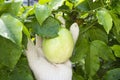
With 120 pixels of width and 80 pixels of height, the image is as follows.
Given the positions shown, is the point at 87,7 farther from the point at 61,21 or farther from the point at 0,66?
the point at 0,66

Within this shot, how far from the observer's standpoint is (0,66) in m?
0.85

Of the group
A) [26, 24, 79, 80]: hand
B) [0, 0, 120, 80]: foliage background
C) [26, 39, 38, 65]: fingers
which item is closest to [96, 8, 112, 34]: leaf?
[0, 0, 120, 80]: foliage background

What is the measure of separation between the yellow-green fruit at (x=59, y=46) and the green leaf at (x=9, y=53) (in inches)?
3.8

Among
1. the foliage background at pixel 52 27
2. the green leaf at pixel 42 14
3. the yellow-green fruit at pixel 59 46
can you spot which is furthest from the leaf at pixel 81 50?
the green leaf at pixel 42 14

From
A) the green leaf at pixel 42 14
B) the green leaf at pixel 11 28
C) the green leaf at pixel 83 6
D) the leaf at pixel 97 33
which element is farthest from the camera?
the leaf at pixel 97 33

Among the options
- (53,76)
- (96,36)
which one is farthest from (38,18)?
(96,36)

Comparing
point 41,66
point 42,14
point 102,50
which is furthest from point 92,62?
point 42,14

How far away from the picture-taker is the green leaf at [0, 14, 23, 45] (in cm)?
66

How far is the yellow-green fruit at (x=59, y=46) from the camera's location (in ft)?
2.68

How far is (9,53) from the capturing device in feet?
2.50

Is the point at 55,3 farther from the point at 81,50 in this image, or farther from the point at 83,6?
the point at 81,50

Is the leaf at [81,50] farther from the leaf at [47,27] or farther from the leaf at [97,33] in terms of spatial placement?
the leaf at [47,27]

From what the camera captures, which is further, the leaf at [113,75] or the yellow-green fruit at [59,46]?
the leaf at [113,75]

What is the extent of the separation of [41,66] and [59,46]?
0.09 meters
